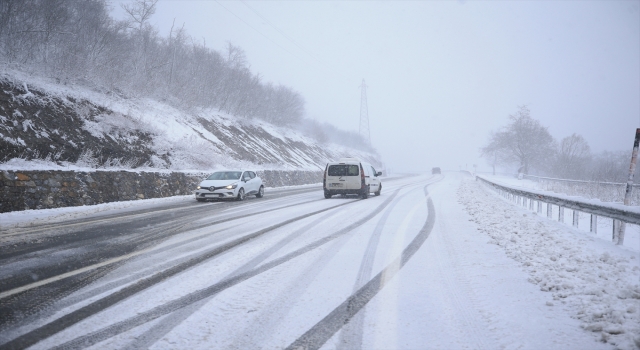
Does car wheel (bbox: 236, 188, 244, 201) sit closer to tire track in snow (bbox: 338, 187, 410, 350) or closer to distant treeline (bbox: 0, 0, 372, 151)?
tire track in snow (bbox: 338, 187, 410, 350)

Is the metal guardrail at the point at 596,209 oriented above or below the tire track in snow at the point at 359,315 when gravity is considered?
above

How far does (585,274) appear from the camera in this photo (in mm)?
4516

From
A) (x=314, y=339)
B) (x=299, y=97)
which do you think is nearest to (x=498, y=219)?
(x=314, y=339)

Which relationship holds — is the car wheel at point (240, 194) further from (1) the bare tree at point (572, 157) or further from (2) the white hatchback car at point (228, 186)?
(1) the bare tree at point (572, 157)

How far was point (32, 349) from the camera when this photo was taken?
274cm

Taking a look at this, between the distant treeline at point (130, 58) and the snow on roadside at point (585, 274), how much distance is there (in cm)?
2380

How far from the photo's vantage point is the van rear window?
57.9ft

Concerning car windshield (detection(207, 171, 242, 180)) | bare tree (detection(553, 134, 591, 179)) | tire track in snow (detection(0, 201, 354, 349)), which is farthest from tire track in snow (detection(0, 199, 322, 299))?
bare tree (detection(553, 134, 591, 179))

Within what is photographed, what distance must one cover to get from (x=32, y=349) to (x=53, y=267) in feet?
9.35

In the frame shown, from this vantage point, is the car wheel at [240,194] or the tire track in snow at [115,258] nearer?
the tire track in snow at [115,258]

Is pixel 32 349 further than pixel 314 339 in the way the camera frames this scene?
No

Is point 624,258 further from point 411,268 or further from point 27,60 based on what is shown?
point 27,60

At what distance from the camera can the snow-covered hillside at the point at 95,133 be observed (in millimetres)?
13594

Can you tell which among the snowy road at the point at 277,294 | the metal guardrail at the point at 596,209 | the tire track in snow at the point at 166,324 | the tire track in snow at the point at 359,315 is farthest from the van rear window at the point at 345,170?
the tire track in snow at the point at 166,324
